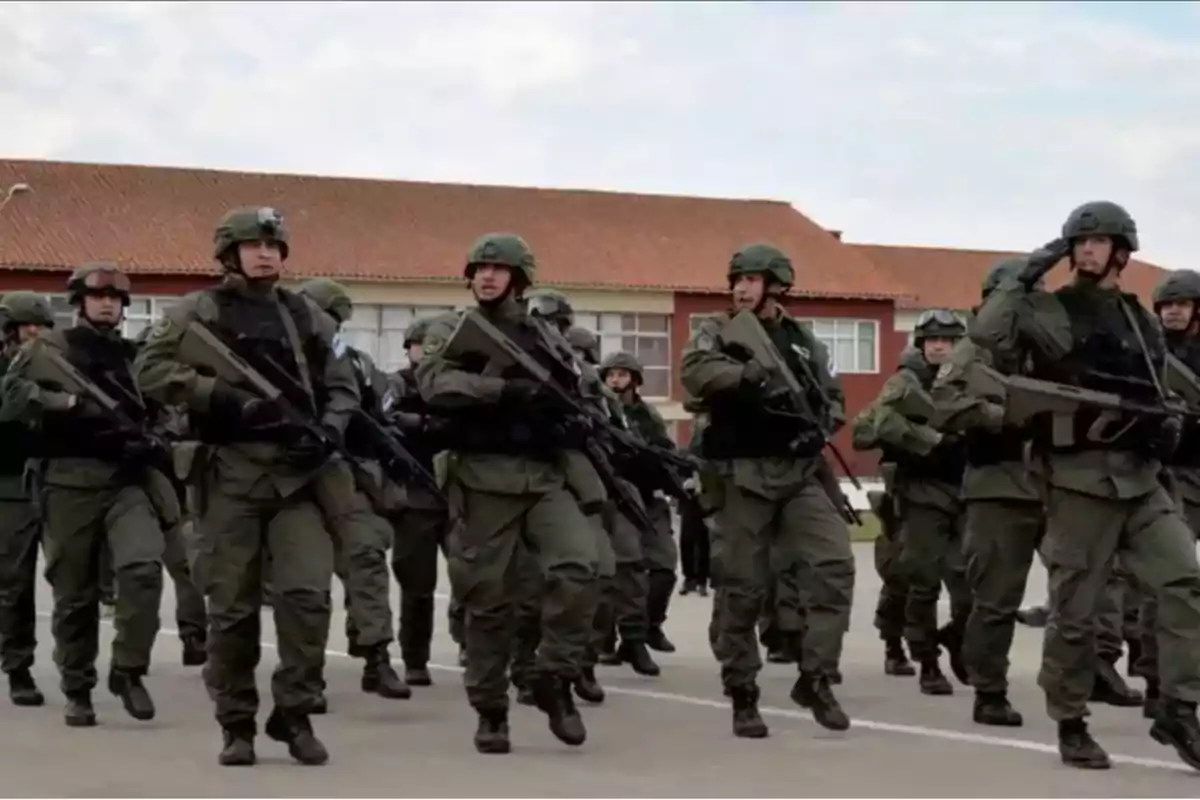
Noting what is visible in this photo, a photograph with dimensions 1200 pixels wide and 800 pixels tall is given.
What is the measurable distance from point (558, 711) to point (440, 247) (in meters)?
40.4

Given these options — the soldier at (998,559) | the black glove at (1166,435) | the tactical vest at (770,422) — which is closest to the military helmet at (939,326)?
the soldier at (998,559)

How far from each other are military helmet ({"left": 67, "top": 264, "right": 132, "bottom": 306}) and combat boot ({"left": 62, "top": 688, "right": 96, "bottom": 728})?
2.00 meters

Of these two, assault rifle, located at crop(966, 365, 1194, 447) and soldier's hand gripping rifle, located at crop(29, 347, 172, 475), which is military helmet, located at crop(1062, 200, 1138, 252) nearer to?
assault rifle, located at crop(966, 365, 1194, 447)

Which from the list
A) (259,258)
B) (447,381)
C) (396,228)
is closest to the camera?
(259,258)

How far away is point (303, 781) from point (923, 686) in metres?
4.53

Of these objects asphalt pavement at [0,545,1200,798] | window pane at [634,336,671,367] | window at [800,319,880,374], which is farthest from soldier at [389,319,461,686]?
window at [800,319,880,374]

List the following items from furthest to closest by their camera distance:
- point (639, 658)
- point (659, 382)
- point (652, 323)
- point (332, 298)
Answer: point (652, 323) < point (659, 382) < point (639, 658) < point (332, 298)

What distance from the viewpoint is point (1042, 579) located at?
2142cm

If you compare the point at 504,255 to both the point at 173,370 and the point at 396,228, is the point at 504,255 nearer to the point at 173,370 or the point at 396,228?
the point at 173,370

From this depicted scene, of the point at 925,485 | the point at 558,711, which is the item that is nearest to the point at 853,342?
the point at 925,485

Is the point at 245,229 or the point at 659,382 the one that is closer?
the point at 245,229

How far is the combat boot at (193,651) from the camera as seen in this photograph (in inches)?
512

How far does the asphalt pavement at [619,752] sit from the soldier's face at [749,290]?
6.90 ft

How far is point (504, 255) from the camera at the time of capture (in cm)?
932
